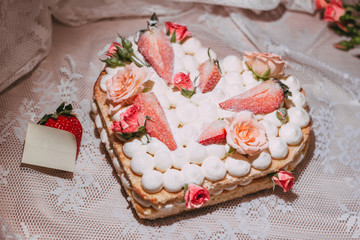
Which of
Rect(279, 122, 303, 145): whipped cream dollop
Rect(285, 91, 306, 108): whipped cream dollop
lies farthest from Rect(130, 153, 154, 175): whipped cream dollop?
Rect(285, 91, 306, 108): whipped cream dollop

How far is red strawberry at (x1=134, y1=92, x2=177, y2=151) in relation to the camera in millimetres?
1660

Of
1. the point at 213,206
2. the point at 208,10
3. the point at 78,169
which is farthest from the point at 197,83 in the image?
the point at 208,10

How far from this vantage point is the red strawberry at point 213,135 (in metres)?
1.65

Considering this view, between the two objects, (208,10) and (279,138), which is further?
(208,10)

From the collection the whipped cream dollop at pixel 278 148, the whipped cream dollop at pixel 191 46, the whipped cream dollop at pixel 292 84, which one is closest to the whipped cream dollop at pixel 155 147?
the whipped cream dollop at pixel 278 148

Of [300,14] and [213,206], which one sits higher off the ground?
[300,14]

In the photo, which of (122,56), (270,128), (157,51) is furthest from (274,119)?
(122,56)

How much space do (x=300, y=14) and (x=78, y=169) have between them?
5.56 ft

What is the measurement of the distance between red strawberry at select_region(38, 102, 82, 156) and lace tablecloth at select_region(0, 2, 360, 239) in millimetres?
113

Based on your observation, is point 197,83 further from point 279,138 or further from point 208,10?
point 208,10

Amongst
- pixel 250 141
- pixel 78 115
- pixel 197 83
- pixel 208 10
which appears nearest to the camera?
pixel 250 141

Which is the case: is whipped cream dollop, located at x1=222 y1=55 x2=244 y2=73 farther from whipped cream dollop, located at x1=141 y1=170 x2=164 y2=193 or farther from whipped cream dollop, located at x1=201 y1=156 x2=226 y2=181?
whipped cream dollop, located at x1=141 y1=170 x2=164 y2=193

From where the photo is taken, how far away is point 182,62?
190cm

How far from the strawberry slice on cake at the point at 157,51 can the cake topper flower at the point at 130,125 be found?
248mm
